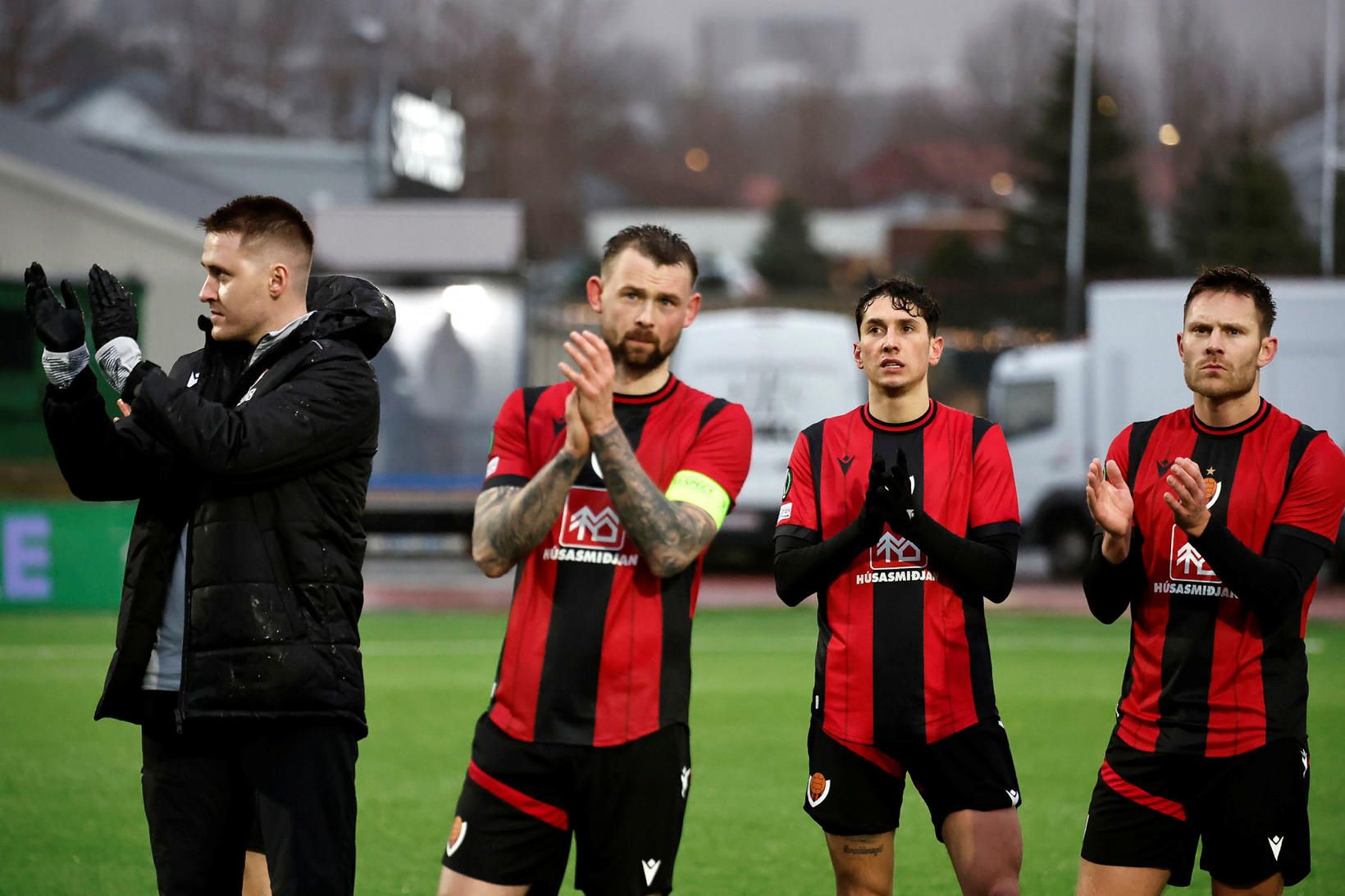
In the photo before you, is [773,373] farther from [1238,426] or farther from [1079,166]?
[1079,166]

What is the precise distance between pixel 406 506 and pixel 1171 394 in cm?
973

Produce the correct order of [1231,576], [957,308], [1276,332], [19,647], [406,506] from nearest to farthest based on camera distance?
[1231,576] → [19,647] → [1276,332] → [406,506] → [957,308]

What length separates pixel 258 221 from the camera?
401 centimetres

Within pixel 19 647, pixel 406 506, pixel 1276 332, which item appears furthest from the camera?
pixel 406 506

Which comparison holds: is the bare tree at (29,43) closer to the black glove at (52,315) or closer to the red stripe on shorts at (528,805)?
the black glove at (52,315)

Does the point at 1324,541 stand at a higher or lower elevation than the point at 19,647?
higher

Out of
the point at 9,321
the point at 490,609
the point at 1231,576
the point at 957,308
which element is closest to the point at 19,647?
the point at 490,609

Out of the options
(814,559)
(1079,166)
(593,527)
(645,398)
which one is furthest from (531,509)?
(1079,166)

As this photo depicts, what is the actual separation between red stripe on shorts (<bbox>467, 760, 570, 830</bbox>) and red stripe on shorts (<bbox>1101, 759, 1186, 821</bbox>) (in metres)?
1.55

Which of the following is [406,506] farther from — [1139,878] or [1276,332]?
[1139,878]

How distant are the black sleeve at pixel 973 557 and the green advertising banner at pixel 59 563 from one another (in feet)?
39.0

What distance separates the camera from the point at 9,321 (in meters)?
21.4

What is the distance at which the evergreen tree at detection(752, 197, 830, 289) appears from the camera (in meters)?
57.2

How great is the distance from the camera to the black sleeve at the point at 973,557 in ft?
14.1
